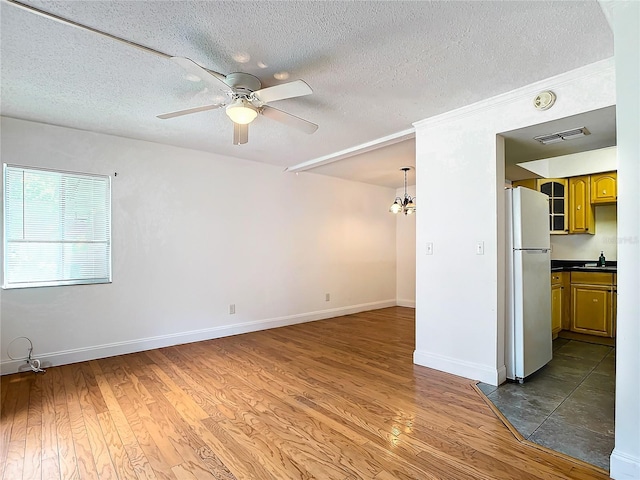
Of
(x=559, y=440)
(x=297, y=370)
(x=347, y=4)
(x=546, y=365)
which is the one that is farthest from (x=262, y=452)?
(x=546, y=365)

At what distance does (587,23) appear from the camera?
1.91 metres

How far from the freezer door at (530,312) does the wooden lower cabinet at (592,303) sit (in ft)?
5.05

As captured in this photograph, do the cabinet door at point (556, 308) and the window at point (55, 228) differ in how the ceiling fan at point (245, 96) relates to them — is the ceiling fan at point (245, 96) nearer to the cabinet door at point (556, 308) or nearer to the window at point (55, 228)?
the window at point (55, 228)

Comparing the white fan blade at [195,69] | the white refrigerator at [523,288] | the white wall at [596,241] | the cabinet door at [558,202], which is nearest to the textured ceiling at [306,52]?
the white fan blade at [195,69]

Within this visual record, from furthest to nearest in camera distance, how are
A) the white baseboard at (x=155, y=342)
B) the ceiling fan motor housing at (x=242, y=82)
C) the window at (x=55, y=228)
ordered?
the white baseboard at (x=155, y=342) < the window at (x=55, y=228) < the ceiling fan motor housing at (x=242, y=82)

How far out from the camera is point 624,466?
1.69m

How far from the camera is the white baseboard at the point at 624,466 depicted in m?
1.66

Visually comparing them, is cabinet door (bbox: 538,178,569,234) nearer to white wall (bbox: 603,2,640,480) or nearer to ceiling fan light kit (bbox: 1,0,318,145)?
white wall (bbox: 603,2,640,480)

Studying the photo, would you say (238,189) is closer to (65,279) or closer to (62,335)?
(65,279)

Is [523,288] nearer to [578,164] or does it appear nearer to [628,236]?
[628,236]

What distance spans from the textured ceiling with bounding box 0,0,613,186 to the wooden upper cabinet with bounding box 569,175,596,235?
122 inches

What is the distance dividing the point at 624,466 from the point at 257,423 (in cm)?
204

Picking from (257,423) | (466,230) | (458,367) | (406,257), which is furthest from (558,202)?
(257,423)

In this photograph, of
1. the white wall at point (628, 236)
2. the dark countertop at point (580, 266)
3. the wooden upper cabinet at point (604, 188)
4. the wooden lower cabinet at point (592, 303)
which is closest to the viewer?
the white wall at point (628, 236)
